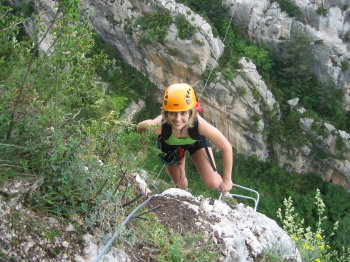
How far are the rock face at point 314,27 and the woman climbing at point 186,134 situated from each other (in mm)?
16197

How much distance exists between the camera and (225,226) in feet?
11.3

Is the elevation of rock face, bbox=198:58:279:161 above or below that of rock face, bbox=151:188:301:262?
below

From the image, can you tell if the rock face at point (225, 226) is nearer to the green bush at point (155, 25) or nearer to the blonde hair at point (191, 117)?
the blonde hair at point (191, 117)

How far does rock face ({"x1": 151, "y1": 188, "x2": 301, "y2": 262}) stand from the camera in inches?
124

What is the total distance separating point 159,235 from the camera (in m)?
2.70

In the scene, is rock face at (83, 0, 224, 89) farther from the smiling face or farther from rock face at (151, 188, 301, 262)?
rock face at (151, 188, 301, 262)

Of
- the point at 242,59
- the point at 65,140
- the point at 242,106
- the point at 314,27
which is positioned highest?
the point at 65,140

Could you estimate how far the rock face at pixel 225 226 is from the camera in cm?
314

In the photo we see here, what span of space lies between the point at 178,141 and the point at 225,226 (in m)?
1.66

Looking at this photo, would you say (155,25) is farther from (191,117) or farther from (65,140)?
(65,140)

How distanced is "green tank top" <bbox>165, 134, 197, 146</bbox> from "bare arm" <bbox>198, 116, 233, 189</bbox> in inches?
10.9

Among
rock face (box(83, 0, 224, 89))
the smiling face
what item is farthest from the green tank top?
rock face (box(83, 0, 224, 89))

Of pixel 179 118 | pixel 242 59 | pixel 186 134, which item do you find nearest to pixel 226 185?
pixel 186 134

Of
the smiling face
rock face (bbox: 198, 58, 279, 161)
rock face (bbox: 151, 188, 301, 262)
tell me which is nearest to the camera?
rock face (bbox: 151, 188, 301, 262)
